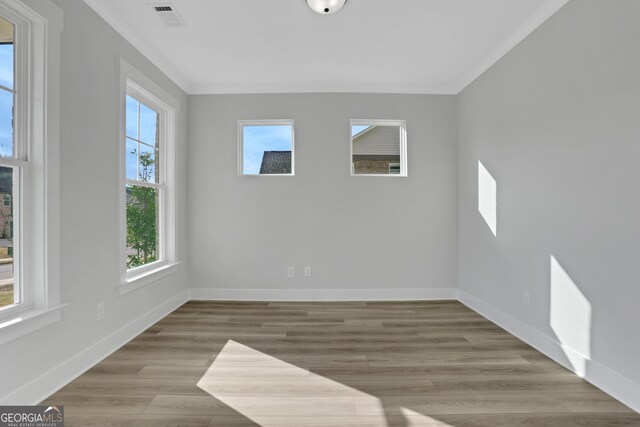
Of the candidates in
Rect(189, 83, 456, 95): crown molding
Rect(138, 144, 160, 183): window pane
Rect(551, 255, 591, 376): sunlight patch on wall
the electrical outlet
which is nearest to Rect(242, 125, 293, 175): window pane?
Rect(189, 83, 456, 95): crown molding

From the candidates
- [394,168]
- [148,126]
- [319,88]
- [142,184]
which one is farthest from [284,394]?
[319,88]

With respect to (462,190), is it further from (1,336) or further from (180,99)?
(1,336)

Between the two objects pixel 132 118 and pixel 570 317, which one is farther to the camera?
pixel 132 118

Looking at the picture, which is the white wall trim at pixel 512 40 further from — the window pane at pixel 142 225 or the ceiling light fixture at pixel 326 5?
the window pane at pixel 142 225

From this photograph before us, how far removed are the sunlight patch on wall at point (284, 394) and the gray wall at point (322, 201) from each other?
1.78 m

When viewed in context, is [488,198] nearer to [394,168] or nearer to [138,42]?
[394,168]

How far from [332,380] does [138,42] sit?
10.8 feet

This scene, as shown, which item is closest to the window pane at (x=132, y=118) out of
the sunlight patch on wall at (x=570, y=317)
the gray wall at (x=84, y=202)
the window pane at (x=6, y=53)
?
the gray wall at (x=84, y=202)

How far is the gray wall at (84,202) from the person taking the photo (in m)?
2.01

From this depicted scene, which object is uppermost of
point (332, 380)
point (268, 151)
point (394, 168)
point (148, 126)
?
point (148, 126)

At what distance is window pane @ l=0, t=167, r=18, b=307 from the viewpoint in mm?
1852

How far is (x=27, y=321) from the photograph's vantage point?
1844mm

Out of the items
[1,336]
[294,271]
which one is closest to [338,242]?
[294,271]

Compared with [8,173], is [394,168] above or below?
above
